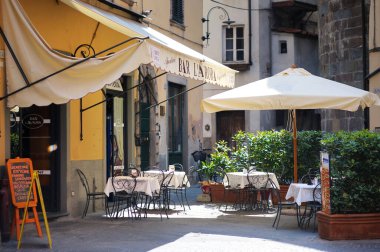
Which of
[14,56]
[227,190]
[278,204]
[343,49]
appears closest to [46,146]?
[14,56]

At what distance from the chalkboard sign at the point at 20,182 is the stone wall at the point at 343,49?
1253cm

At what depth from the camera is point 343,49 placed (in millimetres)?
20875

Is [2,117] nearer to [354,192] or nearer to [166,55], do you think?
[166,55]

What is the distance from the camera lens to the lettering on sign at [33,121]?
12453mm

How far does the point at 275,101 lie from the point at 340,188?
264cm

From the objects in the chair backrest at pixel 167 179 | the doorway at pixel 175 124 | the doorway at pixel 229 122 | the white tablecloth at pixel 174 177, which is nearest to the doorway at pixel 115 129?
the white tablecloth at pixel 174 177

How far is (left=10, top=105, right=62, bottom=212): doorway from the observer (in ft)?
41.0

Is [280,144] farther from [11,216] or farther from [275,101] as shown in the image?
[11,216]

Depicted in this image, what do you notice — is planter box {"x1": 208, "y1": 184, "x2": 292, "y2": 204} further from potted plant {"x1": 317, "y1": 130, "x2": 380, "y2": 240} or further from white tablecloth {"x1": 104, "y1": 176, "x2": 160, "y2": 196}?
potted plant {"x1": 317, "y1": 130, "x2": 380, "y2": 240}

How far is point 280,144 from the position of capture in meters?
15.4

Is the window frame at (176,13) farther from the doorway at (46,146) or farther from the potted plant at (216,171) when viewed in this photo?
the doorway at (46,146)

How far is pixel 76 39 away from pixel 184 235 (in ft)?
14.4

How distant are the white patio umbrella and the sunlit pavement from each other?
2.06 meters

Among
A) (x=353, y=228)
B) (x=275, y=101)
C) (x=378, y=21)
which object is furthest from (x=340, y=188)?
(x=378, y=21)
